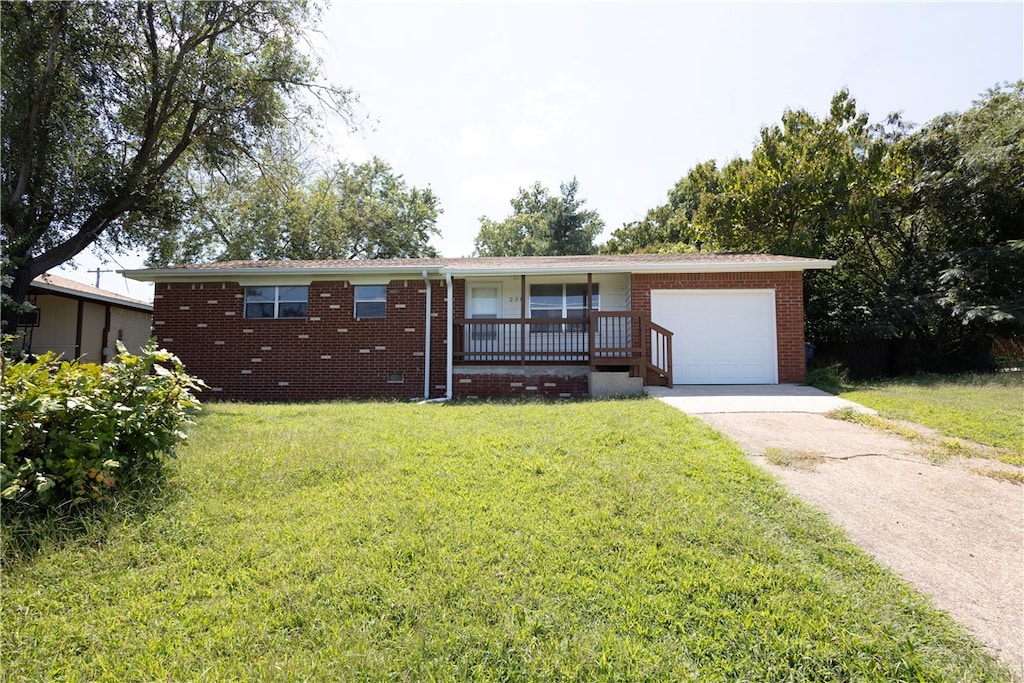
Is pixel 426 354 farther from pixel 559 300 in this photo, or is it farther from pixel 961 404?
pixel 961 404

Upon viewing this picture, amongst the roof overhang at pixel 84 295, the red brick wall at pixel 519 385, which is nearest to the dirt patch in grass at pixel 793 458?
the red brick wall at pixel 519 385

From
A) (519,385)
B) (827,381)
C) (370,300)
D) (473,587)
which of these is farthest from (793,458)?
(370,300)

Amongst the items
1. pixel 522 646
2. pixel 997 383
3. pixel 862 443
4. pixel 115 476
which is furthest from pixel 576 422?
pixel 997 383

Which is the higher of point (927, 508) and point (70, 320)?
point (70, 320)

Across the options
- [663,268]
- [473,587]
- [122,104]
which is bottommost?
[473,587]

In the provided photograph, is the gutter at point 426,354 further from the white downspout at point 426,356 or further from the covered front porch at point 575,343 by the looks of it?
the covered front porch at point 575,343

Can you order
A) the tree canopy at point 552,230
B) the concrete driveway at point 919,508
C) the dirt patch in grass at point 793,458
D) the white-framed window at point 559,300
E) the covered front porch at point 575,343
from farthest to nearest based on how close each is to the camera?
the tree canopy at point 552,230
the white-framed window at point 559,300
the covered front porch at point 575,343
the dirt patch in grass at point 793,458
the concrete driveway at point 919,508

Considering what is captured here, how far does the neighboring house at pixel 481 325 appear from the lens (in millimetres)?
10375

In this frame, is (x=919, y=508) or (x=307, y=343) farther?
(x=307, y=343)

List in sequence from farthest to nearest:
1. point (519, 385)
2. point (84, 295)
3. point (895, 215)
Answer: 1. point (895, 215)
2. point (84, 295)
3. point (519, 385)

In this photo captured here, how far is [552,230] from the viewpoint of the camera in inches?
1232

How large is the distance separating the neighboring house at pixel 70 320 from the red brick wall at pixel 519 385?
10668 mm

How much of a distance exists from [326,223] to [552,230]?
1387 cm

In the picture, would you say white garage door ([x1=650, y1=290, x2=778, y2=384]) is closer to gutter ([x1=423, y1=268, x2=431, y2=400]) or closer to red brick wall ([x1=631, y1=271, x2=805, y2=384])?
red brick wall ([x1=631, y1=271, x2=805, y2=384])
